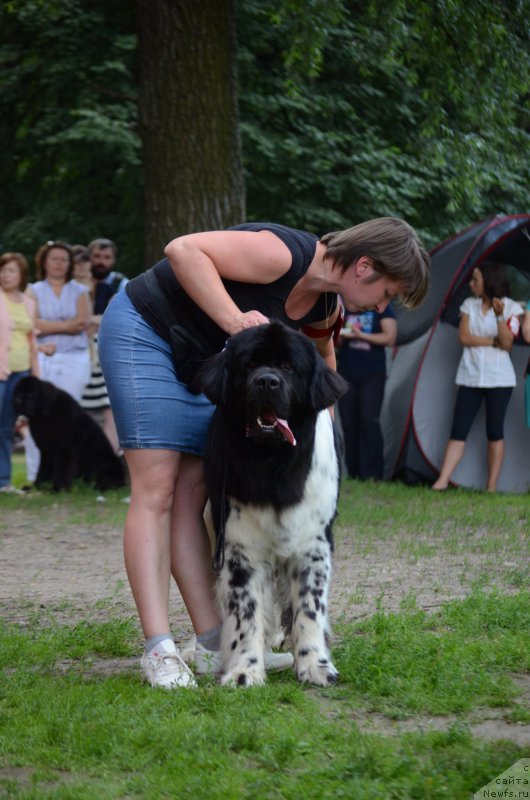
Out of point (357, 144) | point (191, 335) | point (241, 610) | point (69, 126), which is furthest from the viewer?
point (69, 126)

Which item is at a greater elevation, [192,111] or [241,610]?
[192,111]

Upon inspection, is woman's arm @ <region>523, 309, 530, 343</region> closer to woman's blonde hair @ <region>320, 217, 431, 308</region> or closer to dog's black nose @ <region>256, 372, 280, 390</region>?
woman's blonde hair @ <region>320, 217, 431, 308</region>

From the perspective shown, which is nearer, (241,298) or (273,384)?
(273,384)

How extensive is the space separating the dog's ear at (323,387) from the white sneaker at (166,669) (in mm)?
1012

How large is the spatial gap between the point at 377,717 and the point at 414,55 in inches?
347

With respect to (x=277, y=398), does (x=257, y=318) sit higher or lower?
higher

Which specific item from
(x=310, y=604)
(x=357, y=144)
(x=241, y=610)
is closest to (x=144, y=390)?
(x=241, y=610)

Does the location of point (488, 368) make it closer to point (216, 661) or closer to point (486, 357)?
point (486, 357)

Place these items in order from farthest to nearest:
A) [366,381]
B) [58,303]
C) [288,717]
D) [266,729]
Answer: [366,381]
[58,303]
[288,717]
[266,729]

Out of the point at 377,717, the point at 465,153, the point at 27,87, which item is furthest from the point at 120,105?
the point at 377,717

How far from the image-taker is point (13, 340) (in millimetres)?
10516

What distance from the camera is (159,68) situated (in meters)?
9.91

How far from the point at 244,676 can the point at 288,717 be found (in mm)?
515

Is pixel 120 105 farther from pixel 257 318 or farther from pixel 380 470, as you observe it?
pixel 257 318
